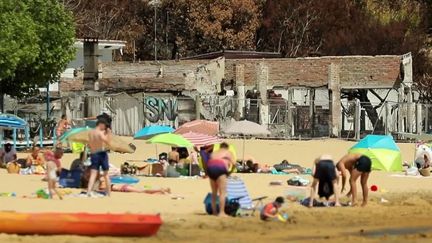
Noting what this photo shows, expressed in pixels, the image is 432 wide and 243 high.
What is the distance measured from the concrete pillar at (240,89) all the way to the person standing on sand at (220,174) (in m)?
29.8

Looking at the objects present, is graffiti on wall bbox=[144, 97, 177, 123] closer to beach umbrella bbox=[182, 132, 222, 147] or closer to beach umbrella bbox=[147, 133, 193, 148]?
beach umbrella bbox=[182, 132, 222, 147]

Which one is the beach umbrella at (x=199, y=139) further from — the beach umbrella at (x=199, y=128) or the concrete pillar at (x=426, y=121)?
the concrete pillar at (x=426, y=121)

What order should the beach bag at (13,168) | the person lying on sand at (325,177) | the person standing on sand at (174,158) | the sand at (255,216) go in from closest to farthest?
the sand at (255,216) → the person lying on sand at (325,177) → the beach bag at (13,168) → the person standing on sand at (174,158)

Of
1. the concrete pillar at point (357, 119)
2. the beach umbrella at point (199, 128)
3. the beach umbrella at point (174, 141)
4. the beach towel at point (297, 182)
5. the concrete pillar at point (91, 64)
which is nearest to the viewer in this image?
the beach towel at point (297, 182)

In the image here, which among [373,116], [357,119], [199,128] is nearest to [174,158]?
[199,128]

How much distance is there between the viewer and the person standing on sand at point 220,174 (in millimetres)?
16281

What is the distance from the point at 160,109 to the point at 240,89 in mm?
5310

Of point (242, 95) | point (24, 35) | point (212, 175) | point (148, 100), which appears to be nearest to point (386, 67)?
point (242, 95)

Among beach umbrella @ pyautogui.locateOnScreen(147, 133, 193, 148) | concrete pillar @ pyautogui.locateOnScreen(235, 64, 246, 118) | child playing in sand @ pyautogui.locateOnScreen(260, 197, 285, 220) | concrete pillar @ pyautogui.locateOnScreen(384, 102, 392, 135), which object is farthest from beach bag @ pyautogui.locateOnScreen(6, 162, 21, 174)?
concrete pillar @ pyautogui.locateOnScreen(384, 102, 392, 135)

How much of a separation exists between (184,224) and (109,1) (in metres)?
52.1

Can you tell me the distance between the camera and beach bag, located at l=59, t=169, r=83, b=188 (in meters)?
20.1

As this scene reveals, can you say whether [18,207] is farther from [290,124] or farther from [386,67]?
[386,67]

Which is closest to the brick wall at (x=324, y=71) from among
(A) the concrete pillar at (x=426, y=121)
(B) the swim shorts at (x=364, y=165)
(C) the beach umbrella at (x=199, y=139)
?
(A) the concrete pillar at (x=426, y=121)

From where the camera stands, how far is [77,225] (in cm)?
1429
